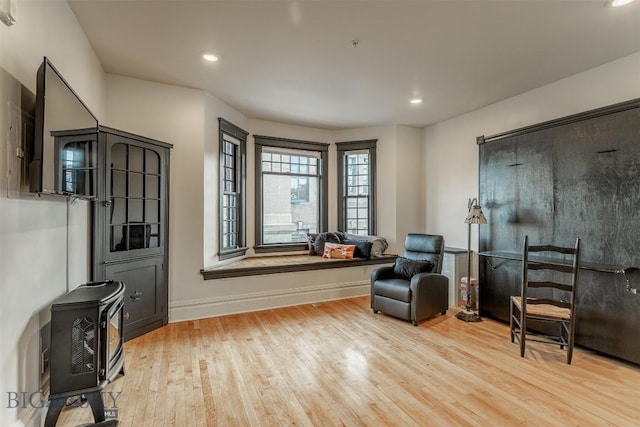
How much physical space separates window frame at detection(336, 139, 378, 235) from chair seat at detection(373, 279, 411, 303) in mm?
1598

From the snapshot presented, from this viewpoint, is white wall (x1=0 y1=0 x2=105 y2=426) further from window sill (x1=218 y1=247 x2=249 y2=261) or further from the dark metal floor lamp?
the dark metal floor lamp

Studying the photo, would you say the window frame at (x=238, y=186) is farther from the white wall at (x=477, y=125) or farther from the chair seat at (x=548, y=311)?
the chair seat at (x=548, y=311)

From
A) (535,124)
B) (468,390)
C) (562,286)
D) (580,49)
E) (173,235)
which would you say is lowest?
(468,390)

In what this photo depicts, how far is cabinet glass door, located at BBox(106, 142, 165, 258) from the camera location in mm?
3045

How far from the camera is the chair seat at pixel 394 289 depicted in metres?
3.70

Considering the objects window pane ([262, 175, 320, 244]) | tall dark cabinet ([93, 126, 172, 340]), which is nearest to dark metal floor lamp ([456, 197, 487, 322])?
window pane ([262, 175, 320, 244])

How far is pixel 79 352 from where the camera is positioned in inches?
70.2

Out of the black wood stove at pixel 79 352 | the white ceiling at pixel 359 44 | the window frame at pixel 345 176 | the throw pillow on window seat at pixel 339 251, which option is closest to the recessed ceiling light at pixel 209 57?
the white ceiling at pixel 359 44

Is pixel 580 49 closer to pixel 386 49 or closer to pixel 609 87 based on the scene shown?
pixel 609 87

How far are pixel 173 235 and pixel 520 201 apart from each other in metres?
4.07

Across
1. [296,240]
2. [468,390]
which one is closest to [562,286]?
[468,390]

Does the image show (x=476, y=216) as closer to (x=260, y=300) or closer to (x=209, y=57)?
(x=260, y=300)

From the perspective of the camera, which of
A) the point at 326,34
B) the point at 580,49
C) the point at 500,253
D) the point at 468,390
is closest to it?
the point at 468,390

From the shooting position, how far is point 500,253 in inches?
145
